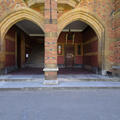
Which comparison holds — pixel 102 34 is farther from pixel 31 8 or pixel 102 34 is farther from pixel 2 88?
pixel 2 88

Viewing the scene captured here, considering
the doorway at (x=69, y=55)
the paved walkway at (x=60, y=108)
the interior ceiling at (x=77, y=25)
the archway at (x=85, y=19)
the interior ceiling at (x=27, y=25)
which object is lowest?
the paved walkway at (x=60, y=108)

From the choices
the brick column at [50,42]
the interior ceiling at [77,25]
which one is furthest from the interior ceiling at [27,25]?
the brick column at [50,42]

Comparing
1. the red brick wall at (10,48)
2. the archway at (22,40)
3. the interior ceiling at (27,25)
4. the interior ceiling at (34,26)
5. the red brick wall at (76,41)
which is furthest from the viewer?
the red brick wall at (76,41)

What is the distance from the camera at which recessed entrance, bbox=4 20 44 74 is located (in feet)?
28.8

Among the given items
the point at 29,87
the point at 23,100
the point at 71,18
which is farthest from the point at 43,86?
the point at 71,18

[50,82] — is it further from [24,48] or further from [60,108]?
[24,48]

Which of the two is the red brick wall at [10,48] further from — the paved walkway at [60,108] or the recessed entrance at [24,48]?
the paved walkway at [60,108]

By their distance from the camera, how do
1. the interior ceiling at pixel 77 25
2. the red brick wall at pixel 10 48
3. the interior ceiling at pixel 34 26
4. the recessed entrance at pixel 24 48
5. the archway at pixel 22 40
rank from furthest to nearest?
the interior ceiling at pixel 77 25
the interior ceiling at pixel 34 26
the recessed entrance at pixel 24 48
the red brick wall at pixel 10 48
the archway at pixel 22 40

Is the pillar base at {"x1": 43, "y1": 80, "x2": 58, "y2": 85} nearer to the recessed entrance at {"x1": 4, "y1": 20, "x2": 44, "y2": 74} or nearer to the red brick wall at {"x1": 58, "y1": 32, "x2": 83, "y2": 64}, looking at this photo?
the recessed entrance at {"x1": 4, "y1": 20, "x2": 44, "y2": 74}

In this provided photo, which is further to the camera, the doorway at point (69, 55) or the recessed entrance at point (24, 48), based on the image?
the doorway at point (69, 55)

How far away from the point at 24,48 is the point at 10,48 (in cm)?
300

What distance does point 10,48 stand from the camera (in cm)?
898

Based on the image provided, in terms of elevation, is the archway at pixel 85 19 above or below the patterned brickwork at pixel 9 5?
below

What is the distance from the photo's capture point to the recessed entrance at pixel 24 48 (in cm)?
878
